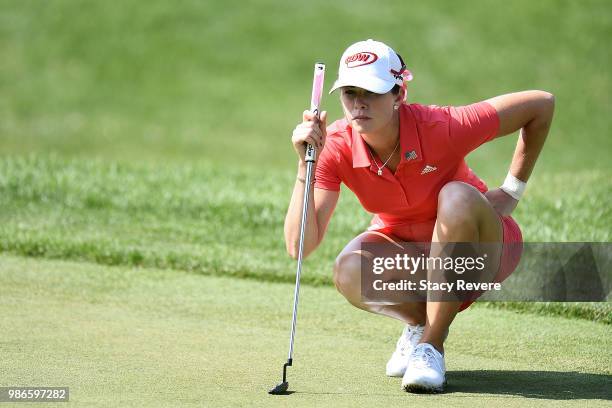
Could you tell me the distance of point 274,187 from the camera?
29.8 ft

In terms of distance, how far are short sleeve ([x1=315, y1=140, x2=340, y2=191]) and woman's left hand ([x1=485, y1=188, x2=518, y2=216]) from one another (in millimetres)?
659

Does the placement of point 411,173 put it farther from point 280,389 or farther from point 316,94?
point 280,389

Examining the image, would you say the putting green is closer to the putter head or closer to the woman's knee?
the putter head

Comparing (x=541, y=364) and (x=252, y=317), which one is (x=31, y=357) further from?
(x=541, y=364)

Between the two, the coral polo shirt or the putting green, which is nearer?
the putting green

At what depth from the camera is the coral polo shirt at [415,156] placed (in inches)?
165

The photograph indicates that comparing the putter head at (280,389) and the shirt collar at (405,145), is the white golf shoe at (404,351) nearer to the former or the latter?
the putter head at (280,389)

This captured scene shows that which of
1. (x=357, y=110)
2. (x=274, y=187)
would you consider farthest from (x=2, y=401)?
(x=274, y=187)

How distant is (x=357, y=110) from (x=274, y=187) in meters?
5.05

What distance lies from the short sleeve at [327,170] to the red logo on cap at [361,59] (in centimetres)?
37

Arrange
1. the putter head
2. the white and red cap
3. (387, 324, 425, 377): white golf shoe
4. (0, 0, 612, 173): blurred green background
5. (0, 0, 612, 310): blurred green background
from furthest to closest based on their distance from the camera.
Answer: (0, 0, 612, 173): blurred green background → (0, 0, 612, 310): blurred green background → (387, 324, 425, 377): white golf shoe → the white and red cap → the putter head

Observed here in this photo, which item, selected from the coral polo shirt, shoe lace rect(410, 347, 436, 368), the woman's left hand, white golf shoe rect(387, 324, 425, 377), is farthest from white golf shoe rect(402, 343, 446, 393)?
the woman's left hand

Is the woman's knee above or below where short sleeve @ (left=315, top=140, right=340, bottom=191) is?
below

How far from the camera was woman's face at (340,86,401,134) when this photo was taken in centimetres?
407
